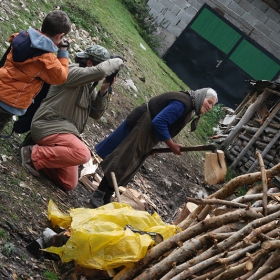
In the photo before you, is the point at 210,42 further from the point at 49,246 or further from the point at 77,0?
the point at 49,246

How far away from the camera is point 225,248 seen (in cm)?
382

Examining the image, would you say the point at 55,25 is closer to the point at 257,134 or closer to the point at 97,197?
the point at 97,197

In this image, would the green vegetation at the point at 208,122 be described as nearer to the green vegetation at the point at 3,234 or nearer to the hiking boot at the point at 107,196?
the hiking boot at the point at 107,196

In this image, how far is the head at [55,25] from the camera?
4895 mm

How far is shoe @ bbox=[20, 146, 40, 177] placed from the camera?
5.57 m

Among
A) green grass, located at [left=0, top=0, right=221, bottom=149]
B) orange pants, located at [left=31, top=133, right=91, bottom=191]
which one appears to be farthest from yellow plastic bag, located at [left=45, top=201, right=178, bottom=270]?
green grass, located at [left=0, top=0, right=221, bottom=149]

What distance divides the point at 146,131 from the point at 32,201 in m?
1.49

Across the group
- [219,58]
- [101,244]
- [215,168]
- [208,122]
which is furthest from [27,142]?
[219,58]

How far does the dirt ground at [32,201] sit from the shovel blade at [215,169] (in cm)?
138

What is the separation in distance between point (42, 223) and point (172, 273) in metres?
1.46

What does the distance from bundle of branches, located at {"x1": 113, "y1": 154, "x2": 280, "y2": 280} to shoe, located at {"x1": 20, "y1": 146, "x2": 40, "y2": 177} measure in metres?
1.82

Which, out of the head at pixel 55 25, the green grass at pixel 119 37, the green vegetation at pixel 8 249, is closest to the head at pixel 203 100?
the head at pixel 55 25

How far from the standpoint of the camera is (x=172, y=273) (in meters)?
3.86

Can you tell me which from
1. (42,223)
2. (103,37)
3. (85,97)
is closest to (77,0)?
(103,37)
